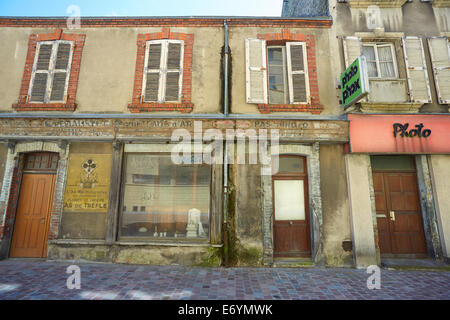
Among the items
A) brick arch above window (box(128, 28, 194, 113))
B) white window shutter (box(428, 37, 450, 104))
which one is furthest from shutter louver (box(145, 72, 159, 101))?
white window shutter (box(428, 37, 450, 104))

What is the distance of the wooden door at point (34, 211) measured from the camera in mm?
5562

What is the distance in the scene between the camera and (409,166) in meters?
6.00

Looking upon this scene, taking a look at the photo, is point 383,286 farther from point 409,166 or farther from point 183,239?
point 183,239

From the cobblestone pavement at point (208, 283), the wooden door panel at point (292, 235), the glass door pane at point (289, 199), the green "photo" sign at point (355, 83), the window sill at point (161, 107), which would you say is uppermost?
the green "photo" sign at point (355, 83)

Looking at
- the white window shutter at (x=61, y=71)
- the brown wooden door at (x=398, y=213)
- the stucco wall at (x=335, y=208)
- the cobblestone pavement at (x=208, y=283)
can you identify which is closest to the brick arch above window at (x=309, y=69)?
the stucco wall at (x=335, y=208)

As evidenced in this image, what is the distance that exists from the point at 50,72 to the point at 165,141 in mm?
3893

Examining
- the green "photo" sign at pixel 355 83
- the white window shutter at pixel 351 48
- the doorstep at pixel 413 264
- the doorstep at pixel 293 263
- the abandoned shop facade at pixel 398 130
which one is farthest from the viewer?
the white window shutter at pixel 351 48

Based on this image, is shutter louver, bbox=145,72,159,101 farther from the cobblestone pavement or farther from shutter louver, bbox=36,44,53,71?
the cobblestone pavement

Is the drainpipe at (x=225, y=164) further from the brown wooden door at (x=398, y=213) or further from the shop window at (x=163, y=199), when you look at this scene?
the brown wooden door at (x=398, y=213)
